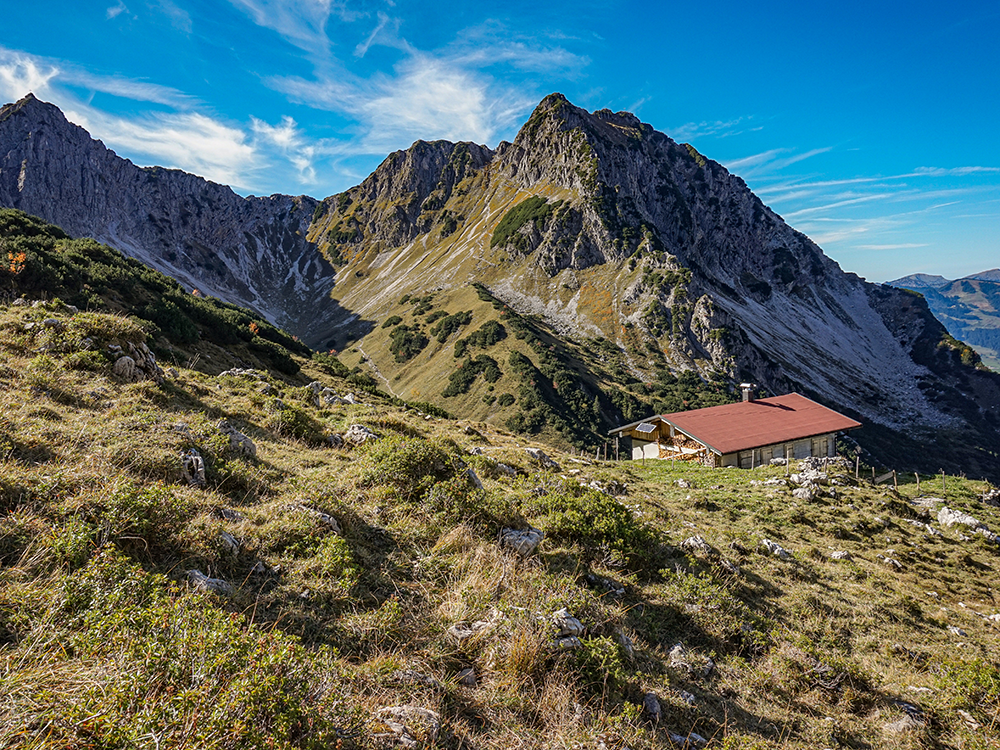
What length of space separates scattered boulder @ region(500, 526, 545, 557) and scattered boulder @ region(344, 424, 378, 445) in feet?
20.8

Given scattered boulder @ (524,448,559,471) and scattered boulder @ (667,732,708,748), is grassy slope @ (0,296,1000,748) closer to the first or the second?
scattered boulder @ (667,732,708,748)

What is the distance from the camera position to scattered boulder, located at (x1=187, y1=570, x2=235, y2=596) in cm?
524

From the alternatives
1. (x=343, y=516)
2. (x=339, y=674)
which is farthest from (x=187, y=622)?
(x=343, y=516)

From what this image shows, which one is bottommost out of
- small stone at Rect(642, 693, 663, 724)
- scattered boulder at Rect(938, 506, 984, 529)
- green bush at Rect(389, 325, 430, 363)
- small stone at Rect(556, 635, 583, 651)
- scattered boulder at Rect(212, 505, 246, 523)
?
scattered boulder at Rect(938, 506, 984, 529)

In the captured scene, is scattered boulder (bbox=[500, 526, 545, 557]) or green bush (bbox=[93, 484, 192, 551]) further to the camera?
scattered boulder (bbox=[500, 526, 545, 557])

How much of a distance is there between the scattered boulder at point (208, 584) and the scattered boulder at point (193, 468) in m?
2.85

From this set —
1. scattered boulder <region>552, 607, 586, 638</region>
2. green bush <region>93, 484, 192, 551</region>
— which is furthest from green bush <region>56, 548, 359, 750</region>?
scattered boulder <region>552, 607, 586, 638</region>

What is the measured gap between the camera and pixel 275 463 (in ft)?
33.7

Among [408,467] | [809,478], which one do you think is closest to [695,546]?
[408,467]

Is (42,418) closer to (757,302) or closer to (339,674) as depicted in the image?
(339,674)

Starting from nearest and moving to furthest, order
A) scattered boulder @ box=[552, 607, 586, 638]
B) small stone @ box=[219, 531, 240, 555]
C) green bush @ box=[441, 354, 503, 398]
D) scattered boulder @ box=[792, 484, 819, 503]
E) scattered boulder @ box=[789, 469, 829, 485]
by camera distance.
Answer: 1. scattered boulder @ box=[552, 607, 586, 638]
2. small stone @ box=[219, 531, 240, 555]
3. scattered boulder @ box=[792, 484, 819, 503]
4. scattered boulder @ box=[789, 469, 829, 485]
5. green bush @ box=[441, 354, 503, 398]

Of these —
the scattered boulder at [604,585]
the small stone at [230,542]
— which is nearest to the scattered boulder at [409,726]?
the small stone at [230,542]

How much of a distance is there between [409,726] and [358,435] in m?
10.5

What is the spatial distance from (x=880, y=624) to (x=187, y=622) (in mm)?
14157
